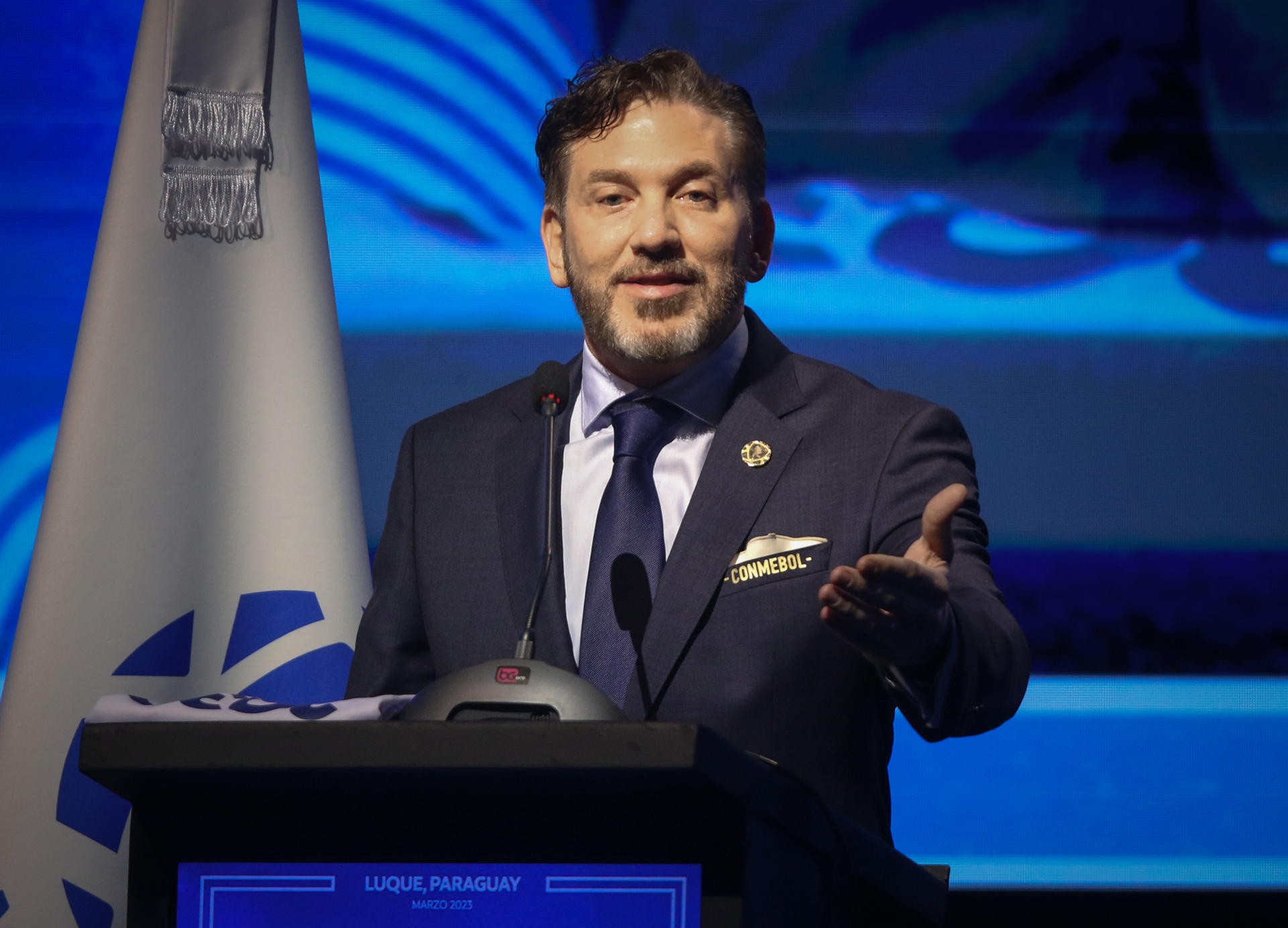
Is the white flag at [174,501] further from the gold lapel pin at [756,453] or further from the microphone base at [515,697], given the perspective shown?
the microphone base at [515,697]

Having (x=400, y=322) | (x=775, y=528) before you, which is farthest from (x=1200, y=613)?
(x=400, y=322)

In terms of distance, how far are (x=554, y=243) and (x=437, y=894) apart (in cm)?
119

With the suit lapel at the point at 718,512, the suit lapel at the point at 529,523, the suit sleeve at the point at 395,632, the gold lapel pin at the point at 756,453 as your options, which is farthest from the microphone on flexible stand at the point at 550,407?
the suit sleeve at the point at 395,632

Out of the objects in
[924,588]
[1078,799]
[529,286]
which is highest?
[529,286]

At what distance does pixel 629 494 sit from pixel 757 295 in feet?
4.07

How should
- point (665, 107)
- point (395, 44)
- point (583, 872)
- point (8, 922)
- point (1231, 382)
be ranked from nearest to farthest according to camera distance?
point (583, 872) → point (665, 107) → point (8, 922) → point (1231, 382) → point (395, 44)

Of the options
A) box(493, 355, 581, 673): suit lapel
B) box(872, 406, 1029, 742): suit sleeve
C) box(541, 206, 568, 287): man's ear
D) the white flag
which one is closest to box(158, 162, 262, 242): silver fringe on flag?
the white flag

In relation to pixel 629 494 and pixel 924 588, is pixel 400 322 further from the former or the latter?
pixel 924 588

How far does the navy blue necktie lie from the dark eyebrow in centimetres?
32

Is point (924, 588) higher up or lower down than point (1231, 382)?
lower down

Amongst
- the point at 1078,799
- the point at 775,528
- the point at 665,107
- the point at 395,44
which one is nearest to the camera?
the point at 775,528

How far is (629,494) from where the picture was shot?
161 centimetres

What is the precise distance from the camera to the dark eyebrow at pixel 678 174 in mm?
1781

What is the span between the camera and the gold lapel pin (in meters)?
1.62
